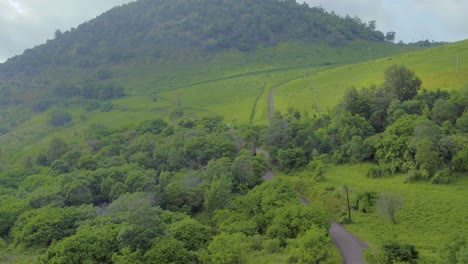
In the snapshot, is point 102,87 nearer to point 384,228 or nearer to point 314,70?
point 314,70

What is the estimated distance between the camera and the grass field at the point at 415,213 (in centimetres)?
4978

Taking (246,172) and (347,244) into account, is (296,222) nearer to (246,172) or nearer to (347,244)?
(347,244)

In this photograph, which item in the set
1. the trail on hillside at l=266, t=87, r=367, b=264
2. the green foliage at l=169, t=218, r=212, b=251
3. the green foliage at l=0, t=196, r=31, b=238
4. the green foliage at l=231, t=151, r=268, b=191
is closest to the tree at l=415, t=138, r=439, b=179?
the trail on hillside at l=266, t=87, r=367, b=264

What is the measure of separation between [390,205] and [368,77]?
2762 inches

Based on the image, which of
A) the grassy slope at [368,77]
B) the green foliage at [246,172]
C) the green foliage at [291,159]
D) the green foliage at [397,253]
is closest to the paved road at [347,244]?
the green foliage at [397,253]

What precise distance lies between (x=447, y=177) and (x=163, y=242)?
1510 inches

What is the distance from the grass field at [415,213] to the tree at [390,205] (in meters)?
0.73

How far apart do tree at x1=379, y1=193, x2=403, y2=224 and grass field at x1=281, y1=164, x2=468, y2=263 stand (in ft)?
2.38

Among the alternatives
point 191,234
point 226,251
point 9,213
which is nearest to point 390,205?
point 226,251

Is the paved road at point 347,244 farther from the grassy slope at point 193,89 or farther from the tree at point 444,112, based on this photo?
the grassy slope at point 193,89

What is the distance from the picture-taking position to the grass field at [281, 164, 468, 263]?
4978cm

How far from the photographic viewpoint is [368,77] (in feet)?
387

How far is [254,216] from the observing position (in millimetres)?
57812

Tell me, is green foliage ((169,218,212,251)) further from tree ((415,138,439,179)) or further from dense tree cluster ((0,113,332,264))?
tree ((415,138,439,179))
